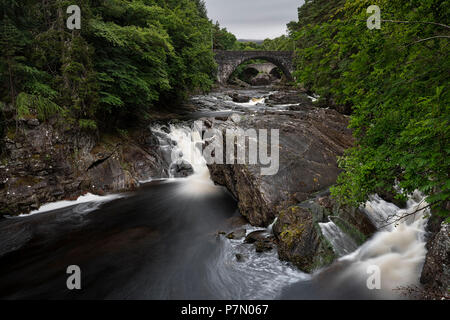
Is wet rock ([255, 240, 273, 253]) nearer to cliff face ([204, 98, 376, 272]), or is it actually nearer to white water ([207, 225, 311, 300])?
white water ([207, 225, 311, 300])

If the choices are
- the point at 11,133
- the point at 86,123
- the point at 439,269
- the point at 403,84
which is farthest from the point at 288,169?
the point at 11,133

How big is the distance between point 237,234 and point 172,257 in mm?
1989

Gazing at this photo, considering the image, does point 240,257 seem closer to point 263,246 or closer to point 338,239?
point 263,246

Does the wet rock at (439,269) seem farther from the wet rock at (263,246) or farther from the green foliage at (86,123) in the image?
the green foliage at (86,123)

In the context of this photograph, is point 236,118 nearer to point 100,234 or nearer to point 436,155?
point 100,234

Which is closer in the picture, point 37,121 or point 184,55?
point 37,121

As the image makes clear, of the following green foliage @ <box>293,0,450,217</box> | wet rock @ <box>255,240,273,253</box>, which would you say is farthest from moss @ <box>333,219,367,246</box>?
green foliage @ <box>293,0,450,217</box>

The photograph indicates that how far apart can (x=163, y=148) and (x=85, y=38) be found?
6.02 meters

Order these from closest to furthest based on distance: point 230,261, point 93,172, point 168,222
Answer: point 230,261 → point 168,222 → point 93,172

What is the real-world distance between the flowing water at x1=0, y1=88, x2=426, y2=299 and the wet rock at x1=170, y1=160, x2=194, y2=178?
3472 millimetres

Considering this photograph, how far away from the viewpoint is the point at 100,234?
302 inches

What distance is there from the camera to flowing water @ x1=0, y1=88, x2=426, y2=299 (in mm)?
5434

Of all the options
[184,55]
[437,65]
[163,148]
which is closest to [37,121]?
[163,148]

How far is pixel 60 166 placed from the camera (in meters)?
9.35
